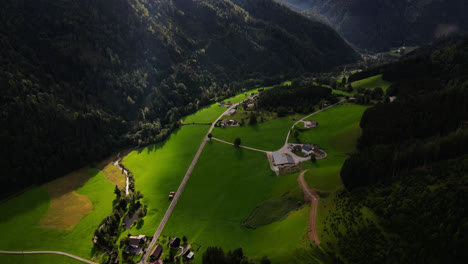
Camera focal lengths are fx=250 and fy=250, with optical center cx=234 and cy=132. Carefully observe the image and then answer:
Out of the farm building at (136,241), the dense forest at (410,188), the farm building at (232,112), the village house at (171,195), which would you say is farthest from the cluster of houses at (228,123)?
the farm building at (136,241)

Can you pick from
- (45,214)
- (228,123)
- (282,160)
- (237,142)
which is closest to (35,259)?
(45,214)

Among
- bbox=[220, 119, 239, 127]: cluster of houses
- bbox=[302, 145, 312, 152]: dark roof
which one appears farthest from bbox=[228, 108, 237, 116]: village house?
bbox=[302, 145, 312, 152]: dark roof

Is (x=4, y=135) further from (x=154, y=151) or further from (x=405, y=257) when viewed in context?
(x=405, y=257)

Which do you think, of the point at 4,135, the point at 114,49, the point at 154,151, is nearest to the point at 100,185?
the point at 154,151

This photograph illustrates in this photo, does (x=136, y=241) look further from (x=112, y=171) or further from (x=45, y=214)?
(x=112, y=171)

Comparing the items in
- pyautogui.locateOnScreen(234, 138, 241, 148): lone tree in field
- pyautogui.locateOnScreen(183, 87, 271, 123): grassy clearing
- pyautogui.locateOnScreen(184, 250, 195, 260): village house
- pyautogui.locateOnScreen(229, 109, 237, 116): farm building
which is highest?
pyautogui.locateOnScreen(183, 87, 271, 123): grassy clearing

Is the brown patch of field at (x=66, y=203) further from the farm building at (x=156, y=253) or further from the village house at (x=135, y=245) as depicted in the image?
the farm building at (x=156, y=253)

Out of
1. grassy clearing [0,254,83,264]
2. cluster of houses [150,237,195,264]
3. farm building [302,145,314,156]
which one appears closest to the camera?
cluster of houses [150,237,195,264]

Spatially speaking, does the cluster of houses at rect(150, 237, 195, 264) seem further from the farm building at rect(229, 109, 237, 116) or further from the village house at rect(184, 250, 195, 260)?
the farm building at rect(229, 109, 237, 116)
